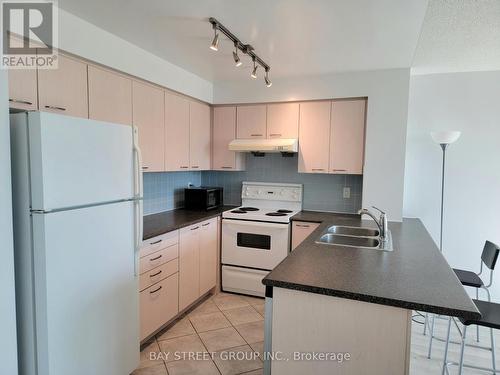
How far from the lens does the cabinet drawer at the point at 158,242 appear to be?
7.78 ft

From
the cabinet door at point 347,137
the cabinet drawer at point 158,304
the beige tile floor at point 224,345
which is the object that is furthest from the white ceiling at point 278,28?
the beige tile floor at point 224,345

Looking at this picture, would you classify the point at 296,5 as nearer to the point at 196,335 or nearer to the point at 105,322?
the point at 105,322

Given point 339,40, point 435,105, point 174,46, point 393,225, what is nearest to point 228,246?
point 393,225

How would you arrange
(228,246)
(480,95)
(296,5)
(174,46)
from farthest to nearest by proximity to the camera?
(228,246) < (480,95) < (174,46) < (296,5)

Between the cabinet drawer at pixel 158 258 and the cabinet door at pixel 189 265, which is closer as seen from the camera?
the cabinet drawer at pixel 158 258

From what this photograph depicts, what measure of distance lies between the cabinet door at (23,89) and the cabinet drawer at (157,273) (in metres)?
1.34

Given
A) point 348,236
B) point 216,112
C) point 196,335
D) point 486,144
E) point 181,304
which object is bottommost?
point 196,335

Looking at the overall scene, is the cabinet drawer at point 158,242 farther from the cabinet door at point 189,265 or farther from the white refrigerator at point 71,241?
the white refrigerator at point 71,241

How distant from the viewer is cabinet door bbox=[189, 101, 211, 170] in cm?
347

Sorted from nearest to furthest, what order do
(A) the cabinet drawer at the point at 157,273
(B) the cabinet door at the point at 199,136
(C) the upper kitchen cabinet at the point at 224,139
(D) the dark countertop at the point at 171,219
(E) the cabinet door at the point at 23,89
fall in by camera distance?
(E) the cabinet door at the point at 23,89, (A) the cabinet drawer at the point at 157,273, (D) the dark countertop at the point at 171,219, (B) the cabinet door at the point at 199,136, (C) the upper kitchen cabinet at the point at 224,139

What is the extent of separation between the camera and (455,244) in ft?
10.8

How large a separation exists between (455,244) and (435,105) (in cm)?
146

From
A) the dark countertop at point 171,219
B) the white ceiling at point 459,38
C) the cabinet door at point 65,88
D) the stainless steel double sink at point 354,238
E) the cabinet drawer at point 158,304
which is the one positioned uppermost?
the white ceiling at point 459,38

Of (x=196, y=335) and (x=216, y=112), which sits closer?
(x=196, y=335)
